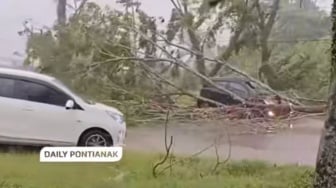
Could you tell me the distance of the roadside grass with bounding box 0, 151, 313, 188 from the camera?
7305 mm

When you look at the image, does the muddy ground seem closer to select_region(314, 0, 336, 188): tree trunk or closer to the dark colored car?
the dark colored car

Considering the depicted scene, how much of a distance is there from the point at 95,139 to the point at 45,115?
59 centimetres

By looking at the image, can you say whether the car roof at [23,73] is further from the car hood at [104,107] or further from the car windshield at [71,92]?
the car hood at [104,107]

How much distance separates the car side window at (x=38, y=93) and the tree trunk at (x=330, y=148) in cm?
285

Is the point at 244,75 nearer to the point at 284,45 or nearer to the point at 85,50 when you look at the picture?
the point at 284,45

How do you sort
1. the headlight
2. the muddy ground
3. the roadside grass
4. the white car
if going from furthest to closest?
the muddy ground → the headlight → the white car → the roadside grass

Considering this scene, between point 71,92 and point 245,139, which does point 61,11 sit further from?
point 245,139

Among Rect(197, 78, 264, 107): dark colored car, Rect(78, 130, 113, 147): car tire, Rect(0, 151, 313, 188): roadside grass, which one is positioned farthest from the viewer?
Rect(197, 78, 264, 107): dark colored car

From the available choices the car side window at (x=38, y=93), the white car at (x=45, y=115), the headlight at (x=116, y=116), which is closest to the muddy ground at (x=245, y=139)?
the headlight at (x=116, y=116)

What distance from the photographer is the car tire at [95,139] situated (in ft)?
24.7

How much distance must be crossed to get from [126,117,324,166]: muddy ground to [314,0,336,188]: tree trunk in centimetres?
171

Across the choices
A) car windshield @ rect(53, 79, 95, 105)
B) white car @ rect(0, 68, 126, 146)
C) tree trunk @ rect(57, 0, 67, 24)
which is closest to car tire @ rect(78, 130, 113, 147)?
white car @ rect(0, 68, 126, 146)

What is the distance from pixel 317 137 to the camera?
25.7 feet

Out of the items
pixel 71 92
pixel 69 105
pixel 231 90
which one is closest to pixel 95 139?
pixel 69 105
